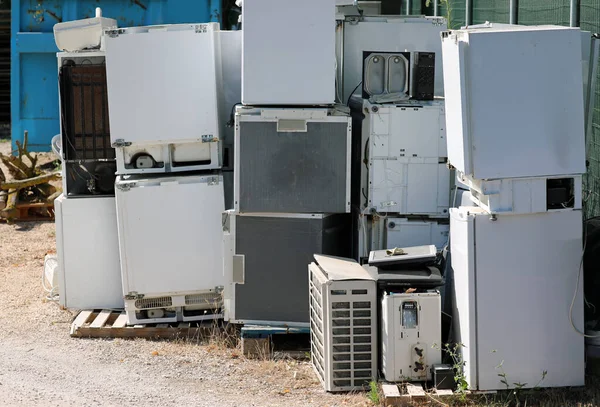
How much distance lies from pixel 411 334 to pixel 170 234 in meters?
1.84

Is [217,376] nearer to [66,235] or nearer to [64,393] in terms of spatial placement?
[64,393]

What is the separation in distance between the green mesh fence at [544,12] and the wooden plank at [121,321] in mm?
3515

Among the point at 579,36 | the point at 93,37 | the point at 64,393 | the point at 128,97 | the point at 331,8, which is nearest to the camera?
the point at 579,36

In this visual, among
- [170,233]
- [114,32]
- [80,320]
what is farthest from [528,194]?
[80,320]

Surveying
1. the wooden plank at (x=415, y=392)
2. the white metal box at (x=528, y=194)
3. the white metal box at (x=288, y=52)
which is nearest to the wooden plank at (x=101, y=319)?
the white metal box at (x=288, y=52)

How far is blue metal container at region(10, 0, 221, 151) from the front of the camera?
12156 mm

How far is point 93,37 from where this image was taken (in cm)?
623

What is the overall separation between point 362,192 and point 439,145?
53cm

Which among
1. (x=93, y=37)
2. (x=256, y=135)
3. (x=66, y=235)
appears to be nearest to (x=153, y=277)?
(x=66, y=235)

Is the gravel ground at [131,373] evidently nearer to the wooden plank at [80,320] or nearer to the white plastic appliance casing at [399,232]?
the wooden plank at [80,320]

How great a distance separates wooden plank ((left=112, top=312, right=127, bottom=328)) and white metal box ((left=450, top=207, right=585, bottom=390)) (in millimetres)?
2444

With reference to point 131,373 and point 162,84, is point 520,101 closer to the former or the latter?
point 162,84

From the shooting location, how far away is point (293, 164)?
5363 millimetres

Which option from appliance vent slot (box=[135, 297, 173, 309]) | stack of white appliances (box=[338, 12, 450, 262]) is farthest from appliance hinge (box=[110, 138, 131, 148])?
stack of white appliances (box=[338, 12, 450, 262])
